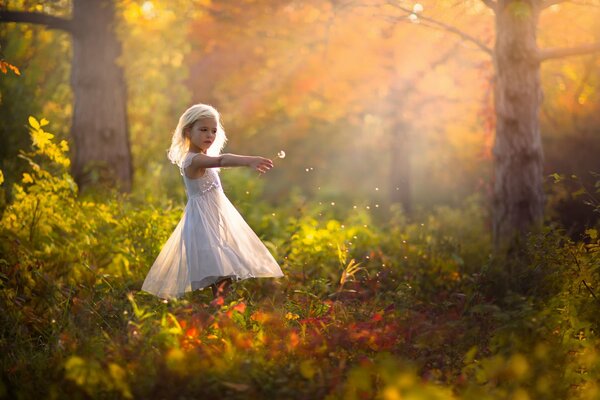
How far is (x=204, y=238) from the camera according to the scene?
207 inches

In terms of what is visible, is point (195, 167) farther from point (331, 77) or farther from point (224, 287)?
point (331, 77)

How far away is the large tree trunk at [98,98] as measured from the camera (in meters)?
10.2

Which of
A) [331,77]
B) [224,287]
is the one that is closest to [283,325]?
[224,287]

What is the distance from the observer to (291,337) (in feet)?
14.4

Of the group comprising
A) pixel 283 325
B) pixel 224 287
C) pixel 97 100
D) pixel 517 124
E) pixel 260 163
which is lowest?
pixel 283 325

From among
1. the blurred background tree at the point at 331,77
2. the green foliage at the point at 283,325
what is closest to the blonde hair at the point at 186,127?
the green foliage at the point at 283,325

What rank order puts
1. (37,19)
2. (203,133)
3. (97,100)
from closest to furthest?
1. (203,133)
2. (37,19)
3. (97,100)

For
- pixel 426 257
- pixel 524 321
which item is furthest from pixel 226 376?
pixel 426 257

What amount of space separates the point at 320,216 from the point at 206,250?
6.73 meters

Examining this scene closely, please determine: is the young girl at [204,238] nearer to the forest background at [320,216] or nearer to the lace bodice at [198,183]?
the lace bodice at [198,183]

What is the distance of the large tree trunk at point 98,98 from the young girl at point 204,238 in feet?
15.9

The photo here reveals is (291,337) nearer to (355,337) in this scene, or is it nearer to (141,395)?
(355,337)

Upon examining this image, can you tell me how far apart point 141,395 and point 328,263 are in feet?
12.9

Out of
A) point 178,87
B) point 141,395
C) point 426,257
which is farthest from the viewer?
point 178,87
